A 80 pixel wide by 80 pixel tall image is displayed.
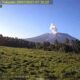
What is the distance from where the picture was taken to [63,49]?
93188 millimetres

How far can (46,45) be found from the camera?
105062 millimetres

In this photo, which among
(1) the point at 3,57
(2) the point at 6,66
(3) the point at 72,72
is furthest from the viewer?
(1) the point at 3,57

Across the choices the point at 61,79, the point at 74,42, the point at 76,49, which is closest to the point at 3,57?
the point at 61,79

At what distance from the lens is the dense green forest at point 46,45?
9538 centimetres

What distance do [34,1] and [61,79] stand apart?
1651 centimetres

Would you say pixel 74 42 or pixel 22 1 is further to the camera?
pixel 74 42

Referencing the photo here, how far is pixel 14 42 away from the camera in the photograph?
11025 cm

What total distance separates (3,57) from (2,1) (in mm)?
33145

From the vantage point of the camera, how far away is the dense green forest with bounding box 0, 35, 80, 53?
9538 cm

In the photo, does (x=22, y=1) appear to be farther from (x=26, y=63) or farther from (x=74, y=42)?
(x=74, y=42)

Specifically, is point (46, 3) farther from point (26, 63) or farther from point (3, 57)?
point (3, 57)

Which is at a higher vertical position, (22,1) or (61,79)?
(22,1)

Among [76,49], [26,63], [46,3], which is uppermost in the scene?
[46,3]

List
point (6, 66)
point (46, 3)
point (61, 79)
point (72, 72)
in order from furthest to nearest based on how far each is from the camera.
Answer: point (6, 66) → point (72, 72) → point (61, 79) → point (46, 3)
